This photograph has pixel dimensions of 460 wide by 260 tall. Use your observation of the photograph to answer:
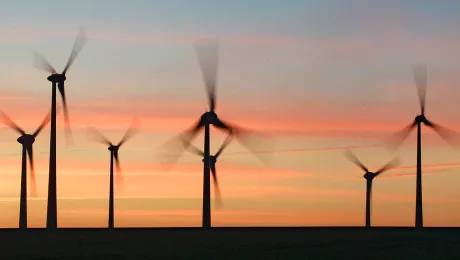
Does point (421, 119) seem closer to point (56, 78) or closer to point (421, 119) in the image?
point (421, 119)

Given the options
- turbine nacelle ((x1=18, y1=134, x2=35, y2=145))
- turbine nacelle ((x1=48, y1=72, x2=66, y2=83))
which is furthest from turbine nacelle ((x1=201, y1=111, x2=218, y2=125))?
turbine nacelle ((x1=18, y1=134, x2=35, y2=145))

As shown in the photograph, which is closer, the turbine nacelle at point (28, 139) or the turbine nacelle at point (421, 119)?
the turbine nacelle at point (28, 139)

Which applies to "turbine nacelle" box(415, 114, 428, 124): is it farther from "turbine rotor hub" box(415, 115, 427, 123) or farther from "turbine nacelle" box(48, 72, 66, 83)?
"turbine nacelle" box(48, 72, 66, 83)

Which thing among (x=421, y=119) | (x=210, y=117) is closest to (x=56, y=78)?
(x=210, y=117)

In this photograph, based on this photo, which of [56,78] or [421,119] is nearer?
[56,78]

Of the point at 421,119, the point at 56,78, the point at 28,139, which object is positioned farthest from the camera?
the point at 421,119

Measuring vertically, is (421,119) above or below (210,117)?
above

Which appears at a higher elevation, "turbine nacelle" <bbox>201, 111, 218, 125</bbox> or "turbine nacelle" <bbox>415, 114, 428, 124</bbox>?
"turbine nacelle" <bbox>415, 114, 428, 124</bbox>

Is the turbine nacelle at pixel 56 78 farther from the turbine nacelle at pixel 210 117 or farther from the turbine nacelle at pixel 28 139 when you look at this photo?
the turbine nacelle at pixel 28 139

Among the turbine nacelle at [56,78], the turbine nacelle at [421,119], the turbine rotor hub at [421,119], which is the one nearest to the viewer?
the turbine nacelle at [56,78]

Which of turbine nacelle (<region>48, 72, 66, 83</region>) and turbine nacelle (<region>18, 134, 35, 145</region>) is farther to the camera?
turbine nacelle (<region>18, 134, 35, 145</region>)

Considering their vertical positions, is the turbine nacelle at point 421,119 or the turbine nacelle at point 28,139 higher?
the turbine nacelle at point 421,119

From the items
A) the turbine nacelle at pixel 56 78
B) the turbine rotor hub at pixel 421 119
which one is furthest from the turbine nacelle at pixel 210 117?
the turbine rotor hub at pixel 421 119
